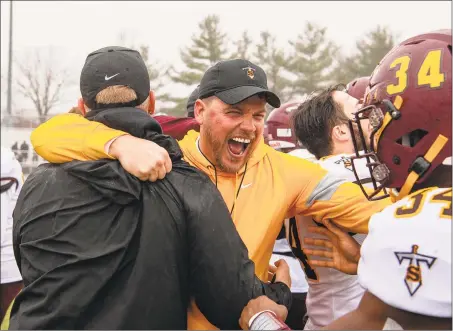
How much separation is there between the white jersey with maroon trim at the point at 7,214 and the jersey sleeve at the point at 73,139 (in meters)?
2.58

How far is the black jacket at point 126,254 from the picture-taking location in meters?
1.94

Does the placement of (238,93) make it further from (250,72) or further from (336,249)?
(336,249)

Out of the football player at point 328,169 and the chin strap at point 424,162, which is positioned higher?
the chin strap at point 424,162

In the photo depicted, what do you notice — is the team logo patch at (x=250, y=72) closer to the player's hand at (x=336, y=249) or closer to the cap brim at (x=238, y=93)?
the cap brim at (x=238, y=93)

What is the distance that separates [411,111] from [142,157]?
95 centimetres

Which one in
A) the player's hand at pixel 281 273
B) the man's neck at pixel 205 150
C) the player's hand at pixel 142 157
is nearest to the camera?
the player's hand at pixel 142 157

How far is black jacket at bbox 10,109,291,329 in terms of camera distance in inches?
76.5

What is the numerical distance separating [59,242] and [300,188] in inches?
43.8

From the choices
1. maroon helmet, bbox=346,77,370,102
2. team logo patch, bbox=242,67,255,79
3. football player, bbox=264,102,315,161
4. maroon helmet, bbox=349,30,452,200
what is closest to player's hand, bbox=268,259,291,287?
maroon helmet, bbox=349,30,452,200

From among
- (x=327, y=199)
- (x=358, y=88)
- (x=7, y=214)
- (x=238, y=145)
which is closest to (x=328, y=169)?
(x=327, y=199)

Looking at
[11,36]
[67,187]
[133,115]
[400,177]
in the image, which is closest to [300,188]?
[400,177]

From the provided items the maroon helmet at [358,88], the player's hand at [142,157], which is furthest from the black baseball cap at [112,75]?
the maroon helmet at [358,88]

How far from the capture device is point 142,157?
200 cm

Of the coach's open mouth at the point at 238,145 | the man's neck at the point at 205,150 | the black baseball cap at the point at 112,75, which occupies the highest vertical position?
the black baseball cap at the point at 112,75
